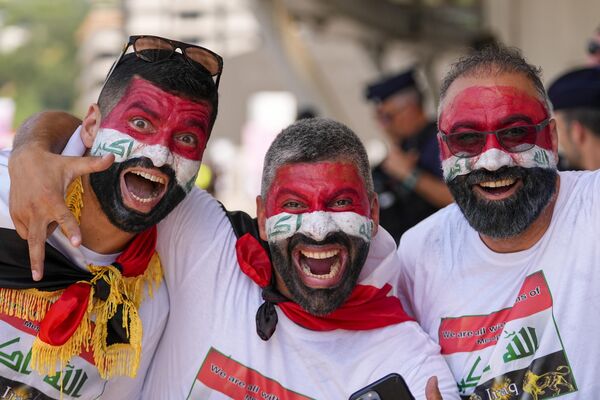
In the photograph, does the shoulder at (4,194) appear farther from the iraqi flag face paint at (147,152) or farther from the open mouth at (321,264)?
the open mouth at (321,264)

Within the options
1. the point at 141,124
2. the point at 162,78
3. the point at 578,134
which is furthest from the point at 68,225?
the point at 578,134

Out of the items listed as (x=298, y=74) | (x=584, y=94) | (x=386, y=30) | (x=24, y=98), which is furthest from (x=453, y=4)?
(x=24, y=98)

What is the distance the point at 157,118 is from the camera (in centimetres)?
322

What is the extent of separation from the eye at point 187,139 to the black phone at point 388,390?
1.04 metres

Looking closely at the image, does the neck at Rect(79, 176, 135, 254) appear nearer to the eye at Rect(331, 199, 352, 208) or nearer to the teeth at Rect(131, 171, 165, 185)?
the teeth at Rect(131, 171, 165, 185)

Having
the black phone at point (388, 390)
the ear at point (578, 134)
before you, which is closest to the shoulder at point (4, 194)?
the black phone at point (388, 390)

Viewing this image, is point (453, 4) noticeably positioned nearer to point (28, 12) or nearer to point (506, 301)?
point (506, 301)

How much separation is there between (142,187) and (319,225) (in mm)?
627

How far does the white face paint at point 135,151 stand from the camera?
316cm

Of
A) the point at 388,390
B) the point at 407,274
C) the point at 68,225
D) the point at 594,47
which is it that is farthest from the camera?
the point at 594,47

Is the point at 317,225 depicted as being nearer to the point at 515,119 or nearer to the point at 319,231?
the point at 319,231

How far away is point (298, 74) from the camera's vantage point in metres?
16.7

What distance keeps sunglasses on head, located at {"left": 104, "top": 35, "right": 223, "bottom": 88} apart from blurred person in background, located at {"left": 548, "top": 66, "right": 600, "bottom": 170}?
1.85 m

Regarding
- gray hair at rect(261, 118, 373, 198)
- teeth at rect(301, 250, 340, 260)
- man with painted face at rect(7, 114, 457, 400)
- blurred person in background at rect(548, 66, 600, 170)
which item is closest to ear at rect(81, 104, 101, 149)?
man with painted face at rect(7, 114, 457, 400)
